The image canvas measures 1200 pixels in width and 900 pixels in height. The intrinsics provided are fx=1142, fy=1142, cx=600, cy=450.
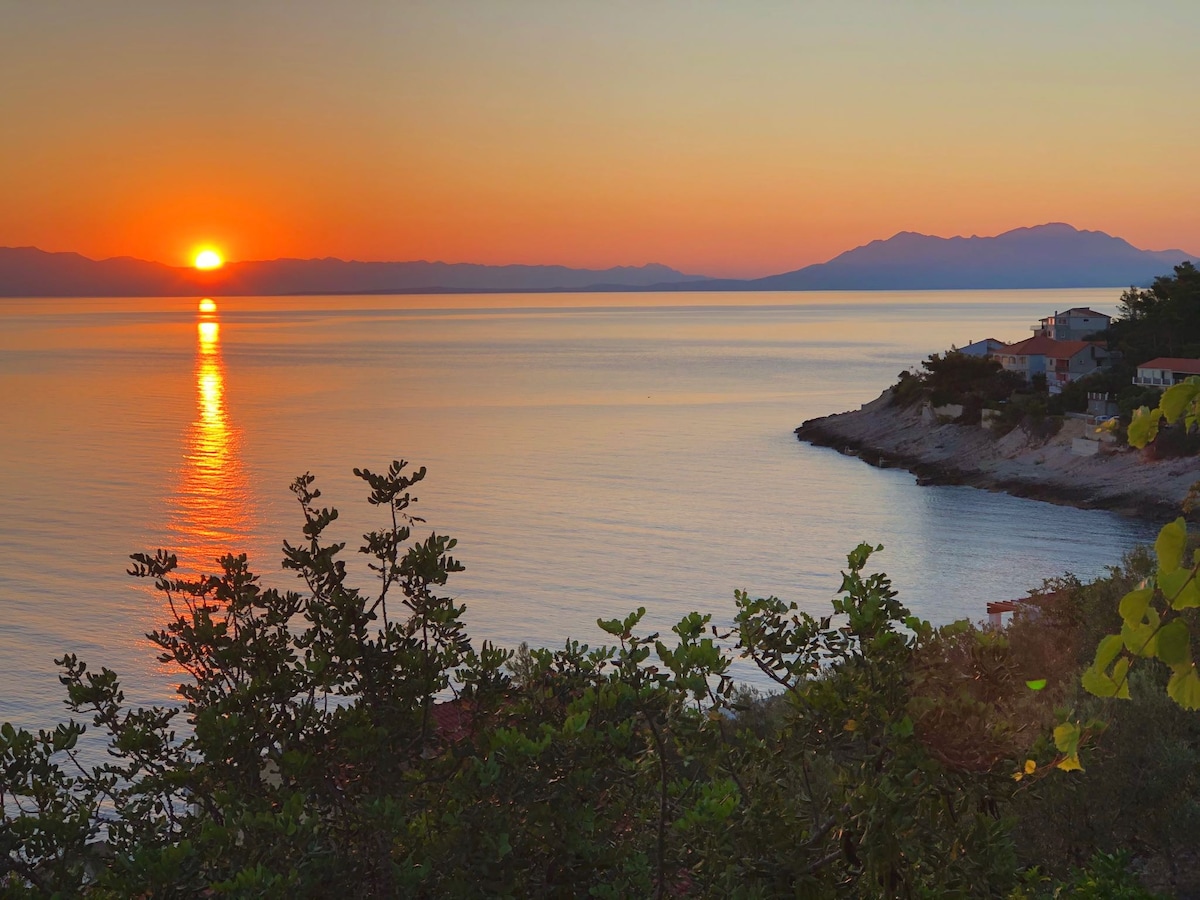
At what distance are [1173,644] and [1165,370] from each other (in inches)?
2629

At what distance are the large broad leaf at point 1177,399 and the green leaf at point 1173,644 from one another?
15.5 inches

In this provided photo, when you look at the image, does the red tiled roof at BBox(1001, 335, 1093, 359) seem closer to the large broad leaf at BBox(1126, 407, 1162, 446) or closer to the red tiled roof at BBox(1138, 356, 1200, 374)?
the red tiled roof at BBox(1138, 356, 1200, 374)

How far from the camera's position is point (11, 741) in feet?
18.2

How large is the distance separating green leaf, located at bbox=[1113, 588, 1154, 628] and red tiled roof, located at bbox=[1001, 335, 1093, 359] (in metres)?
78.7

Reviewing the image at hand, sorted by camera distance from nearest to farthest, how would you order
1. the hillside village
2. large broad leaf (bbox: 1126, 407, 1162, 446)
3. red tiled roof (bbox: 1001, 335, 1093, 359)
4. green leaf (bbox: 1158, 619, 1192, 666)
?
green leaf (bbox: 1158, 619, 1192, 666), large broad leaf (bbox: 1126, 407, 1162, 446), the hillside village, red tiled roof (bbox: 1001, 335, 1093, 359)

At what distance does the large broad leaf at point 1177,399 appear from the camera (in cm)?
200

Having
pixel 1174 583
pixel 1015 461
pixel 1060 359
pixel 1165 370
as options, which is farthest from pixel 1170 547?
pixel 1060 359

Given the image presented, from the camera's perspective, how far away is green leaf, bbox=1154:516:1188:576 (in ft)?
6.04

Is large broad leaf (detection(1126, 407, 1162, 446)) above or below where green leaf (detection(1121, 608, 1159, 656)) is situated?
above

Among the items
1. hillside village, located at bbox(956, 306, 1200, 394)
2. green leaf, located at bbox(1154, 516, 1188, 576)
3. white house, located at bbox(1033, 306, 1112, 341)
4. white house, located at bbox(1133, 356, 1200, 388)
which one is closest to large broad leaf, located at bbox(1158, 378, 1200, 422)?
green leaf, located at bbox(1154, 516, 1188, 576)

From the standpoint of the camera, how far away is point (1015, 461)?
198 feet

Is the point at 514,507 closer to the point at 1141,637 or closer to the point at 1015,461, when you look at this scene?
the point at 1015,461

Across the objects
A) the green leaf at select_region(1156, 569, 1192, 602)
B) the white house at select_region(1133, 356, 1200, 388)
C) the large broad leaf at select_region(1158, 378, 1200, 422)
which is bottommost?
the white house at select_region(1133, 356, 1200, 388)

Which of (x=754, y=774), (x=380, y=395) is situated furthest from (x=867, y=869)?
(x=380, y=395)
